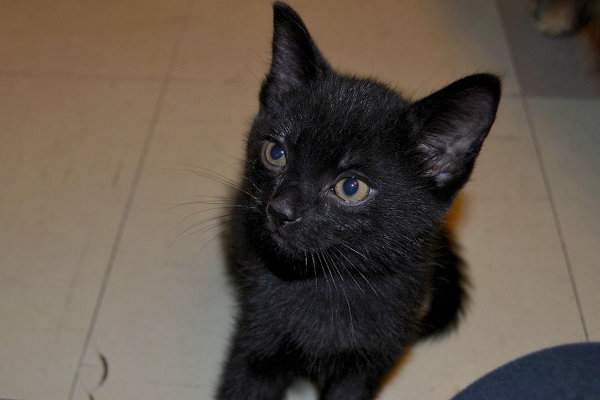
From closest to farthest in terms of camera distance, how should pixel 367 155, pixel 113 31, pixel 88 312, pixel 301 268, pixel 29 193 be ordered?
pixel 367 155
pixel 301 268
pixel 88 312
pixel 29 193
pixel 113 31

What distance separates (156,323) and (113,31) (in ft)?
4.44

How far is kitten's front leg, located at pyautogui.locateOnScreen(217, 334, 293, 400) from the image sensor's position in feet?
4.66

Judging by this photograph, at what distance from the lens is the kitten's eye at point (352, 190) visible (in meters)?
1.13

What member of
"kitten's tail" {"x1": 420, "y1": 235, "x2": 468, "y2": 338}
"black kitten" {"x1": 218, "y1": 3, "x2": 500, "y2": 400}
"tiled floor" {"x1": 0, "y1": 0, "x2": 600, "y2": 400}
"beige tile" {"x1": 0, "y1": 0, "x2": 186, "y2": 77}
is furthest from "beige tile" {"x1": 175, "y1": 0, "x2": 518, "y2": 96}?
"black kitten" {"x1": 218, "y1": 3, "x2": 500, "y2": 400}

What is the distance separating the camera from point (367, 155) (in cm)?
112

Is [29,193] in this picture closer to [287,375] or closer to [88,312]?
[88,312]

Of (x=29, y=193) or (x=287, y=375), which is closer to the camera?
(x=287, y=375)

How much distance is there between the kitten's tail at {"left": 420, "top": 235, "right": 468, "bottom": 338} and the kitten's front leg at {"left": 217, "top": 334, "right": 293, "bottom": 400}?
43 centimetres

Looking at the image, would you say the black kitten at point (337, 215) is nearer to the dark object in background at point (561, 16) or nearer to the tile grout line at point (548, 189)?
the tile grout line at point (548, 189)

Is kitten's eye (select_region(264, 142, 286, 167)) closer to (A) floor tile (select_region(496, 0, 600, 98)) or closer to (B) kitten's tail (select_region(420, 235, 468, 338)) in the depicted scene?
(B) kitten's tail (select_region(420, 235, 468, 338))

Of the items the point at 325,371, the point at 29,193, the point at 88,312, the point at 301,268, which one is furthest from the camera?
the point at 29,193

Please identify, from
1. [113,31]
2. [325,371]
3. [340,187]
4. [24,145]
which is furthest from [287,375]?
[113,31]

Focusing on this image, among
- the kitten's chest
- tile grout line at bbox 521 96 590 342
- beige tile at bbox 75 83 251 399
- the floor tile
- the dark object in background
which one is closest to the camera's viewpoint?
the kitten's chest

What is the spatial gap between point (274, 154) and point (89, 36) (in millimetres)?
1565
